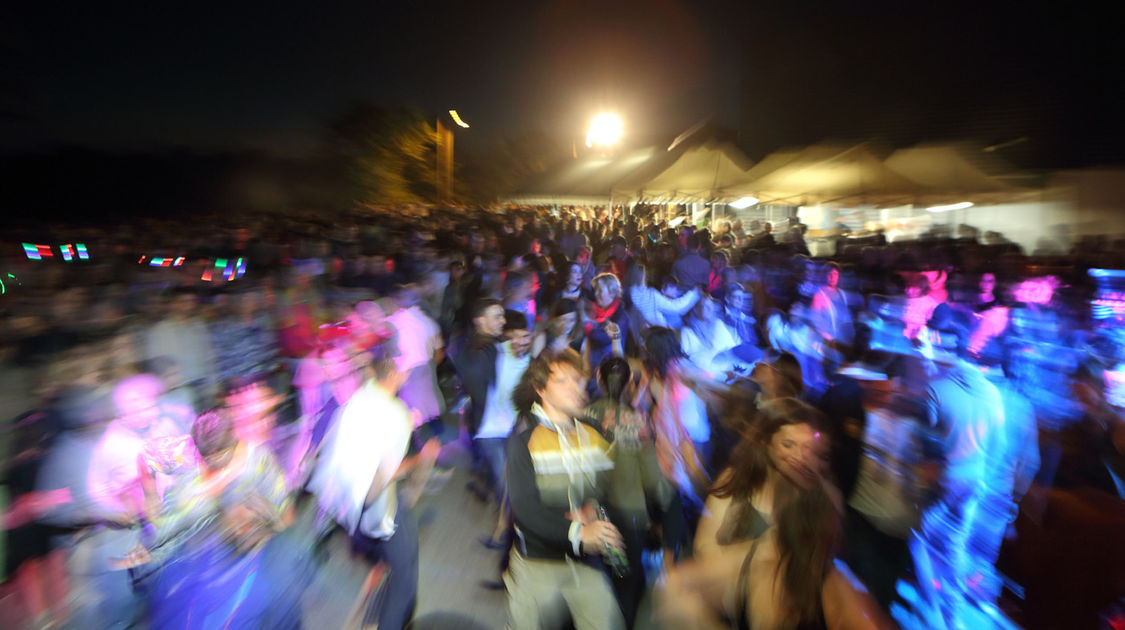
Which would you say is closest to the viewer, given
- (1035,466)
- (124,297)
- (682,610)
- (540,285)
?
(682,610)

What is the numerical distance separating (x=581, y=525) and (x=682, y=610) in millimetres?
490

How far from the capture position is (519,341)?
175 inches

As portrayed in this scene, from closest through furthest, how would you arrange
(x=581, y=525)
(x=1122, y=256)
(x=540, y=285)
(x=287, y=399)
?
(x=581, y=525) < (x=287, y=399) < (x=540, y=285) < (x=1122, y=256)

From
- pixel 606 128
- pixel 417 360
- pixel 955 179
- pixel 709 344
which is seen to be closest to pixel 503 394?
pixel 417 360

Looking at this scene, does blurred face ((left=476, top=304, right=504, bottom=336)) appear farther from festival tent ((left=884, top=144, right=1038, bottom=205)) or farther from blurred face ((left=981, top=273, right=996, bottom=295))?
festival tent ((left=884, top=144, right=1038, bottom=205))

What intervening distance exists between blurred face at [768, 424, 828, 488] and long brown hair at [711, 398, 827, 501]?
0.10ft

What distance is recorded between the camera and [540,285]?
807 centimetres

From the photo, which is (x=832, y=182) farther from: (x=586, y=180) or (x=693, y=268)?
(x=693, y=268)

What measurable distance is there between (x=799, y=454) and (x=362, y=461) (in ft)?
6.41

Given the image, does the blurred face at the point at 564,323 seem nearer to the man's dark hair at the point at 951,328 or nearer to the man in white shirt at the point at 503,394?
the man in white shirt at the point at 503,394

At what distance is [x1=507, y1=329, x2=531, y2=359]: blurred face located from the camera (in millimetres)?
4455

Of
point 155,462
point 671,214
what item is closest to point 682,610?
point 155,462

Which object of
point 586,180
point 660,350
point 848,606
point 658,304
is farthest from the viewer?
point 586,180

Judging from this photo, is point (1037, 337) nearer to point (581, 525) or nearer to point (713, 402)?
point (713, 402)
